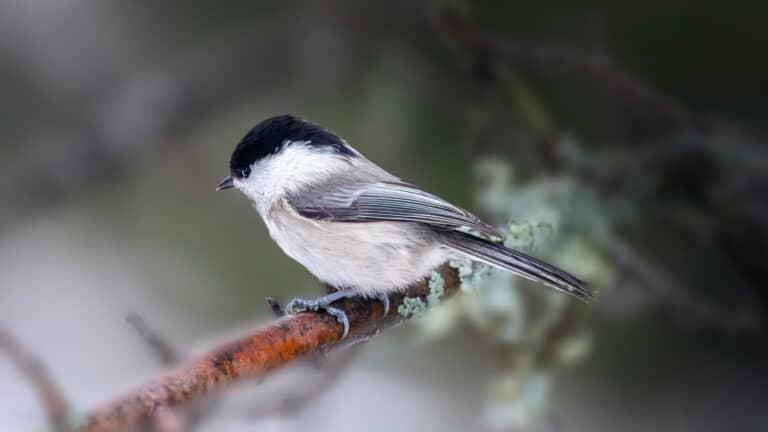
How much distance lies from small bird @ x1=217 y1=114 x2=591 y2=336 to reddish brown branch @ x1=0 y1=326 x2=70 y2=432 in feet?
1.59

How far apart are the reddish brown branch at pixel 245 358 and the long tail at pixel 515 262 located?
0.10 metres

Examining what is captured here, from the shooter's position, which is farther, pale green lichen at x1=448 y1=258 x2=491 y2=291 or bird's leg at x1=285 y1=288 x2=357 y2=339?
pale green lichen at x1=448 y1=258 x2=491 y2=291

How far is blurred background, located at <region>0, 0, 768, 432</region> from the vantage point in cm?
178

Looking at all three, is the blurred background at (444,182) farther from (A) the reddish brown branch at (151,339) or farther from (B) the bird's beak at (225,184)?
(A) the reddish brown branch at (151,339)

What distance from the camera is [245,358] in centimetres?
91

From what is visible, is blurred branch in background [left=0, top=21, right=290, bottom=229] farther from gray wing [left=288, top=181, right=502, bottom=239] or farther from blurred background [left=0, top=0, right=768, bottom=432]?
gray wing [left=288, top=181, right=502, bottom=239]

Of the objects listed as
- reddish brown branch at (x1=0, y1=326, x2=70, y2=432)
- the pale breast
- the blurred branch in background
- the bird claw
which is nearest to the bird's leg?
the bird claw

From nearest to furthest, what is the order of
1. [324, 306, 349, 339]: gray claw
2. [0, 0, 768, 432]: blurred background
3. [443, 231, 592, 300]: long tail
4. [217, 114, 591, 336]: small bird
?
1. [443, 231, 592, 300]: long tail
2. [324, 306, 349, 339]: gray claw
3. [217, 114, 591, 336]: small bird
4. [0, 0, 768, 432]: blurred background

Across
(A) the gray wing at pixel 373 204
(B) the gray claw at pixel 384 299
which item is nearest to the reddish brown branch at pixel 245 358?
(B) the gray claw at pixel 384 299

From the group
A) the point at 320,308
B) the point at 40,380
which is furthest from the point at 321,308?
the point at 40,380

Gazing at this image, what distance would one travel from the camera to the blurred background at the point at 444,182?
1780 millimetres

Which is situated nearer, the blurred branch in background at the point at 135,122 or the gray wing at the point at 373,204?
the gray wing at the point at 373,204

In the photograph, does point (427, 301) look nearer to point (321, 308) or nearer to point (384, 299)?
point (384, 299)

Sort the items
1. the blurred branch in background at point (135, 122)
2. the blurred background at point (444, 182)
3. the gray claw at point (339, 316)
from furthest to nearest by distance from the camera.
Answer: the blurred branch in background at point (135, 122) < the blurred background at point (444, 182) < the gray claw at point (339, 316)
